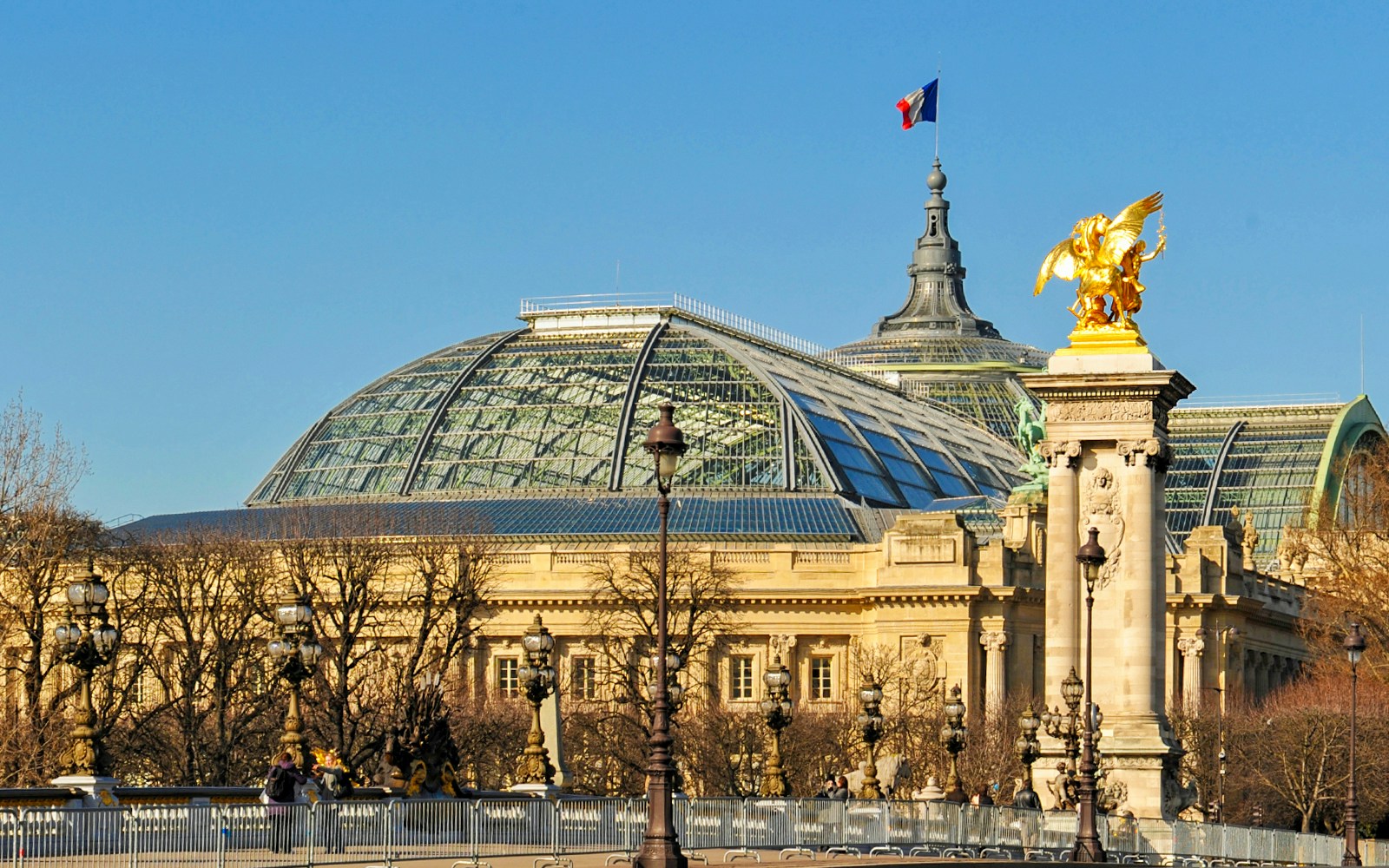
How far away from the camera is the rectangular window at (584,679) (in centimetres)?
10694

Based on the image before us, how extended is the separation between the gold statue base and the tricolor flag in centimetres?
5630

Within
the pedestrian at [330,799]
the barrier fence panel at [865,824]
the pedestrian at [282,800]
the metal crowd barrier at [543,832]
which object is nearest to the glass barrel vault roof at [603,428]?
the pedestrian at [330,799]

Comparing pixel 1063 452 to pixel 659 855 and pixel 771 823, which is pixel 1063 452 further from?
pixel 659 855

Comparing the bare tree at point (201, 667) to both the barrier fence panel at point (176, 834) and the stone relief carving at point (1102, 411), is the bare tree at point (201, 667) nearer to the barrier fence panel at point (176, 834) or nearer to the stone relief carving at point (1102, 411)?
the stone relief carving at point (1102, 411)

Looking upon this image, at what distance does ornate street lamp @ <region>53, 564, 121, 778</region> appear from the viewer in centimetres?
4391

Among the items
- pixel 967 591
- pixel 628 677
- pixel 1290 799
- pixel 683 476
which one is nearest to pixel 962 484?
pixel 683 476

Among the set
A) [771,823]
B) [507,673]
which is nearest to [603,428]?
[507,673]

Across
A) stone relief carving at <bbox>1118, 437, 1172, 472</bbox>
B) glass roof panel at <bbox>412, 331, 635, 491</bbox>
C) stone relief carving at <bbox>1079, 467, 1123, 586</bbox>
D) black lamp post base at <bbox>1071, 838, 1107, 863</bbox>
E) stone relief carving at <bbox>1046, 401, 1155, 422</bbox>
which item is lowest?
black lamp post base at <bbox>1071, 838, 1107, 863</bbox>

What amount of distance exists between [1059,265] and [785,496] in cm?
6080

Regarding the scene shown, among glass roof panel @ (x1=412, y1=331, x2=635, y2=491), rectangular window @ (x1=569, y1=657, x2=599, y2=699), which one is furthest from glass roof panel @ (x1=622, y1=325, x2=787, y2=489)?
rectangular window @ (x1=569, y1=657, x2=599, y2=699)

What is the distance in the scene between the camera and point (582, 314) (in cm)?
Result: 13850

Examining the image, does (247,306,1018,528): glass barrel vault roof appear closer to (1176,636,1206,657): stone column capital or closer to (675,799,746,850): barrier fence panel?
(1176,636,1206,657): stone column capital

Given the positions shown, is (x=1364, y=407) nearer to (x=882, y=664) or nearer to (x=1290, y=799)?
(x=882, y=664)

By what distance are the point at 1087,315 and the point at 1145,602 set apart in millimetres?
6081
